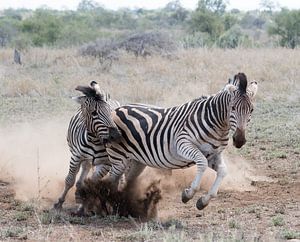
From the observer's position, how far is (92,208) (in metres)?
7.79

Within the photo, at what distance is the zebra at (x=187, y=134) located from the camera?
22.5ft

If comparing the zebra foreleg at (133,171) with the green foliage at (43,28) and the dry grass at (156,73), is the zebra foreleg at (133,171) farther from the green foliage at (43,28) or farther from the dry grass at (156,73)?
the green foliage at (43,28)

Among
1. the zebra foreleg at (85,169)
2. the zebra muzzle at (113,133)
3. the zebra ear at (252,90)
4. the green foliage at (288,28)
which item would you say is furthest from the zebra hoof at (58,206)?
the green foliage at (288,28)

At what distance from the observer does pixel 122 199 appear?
7.72 m

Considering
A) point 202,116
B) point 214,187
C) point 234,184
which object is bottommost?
point 234,184

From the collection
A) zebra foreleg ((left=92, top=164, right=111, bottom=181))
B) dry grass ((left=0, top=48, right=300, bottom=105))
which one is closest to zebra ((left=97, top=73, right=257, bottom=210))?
zebra foreleg ((left=92, top=164, right=111, bottom=181))

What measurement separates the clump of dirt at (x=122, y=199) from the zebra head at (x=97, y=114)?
58 cm

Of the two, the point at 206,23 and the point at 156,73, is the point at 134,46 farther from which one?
the point at 206,23

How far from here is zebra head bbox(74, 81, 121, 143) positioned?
7625mm

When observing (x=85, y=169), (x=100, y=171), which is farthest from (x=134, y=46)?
(x=100, y=171)

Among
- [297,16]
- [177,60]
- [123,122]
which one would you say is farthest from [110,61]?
[123,122]

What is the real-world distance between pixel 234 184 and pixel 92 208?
96.3 inches

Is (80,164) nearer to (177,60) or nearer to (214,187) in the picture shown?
(214,187)

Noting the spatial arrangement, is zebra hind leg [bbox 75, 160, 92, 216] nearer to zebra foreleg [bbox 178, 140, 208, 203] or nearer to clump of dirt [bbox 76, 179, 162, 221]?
clump of dirt [bbox 76, 179, 162, 221]
